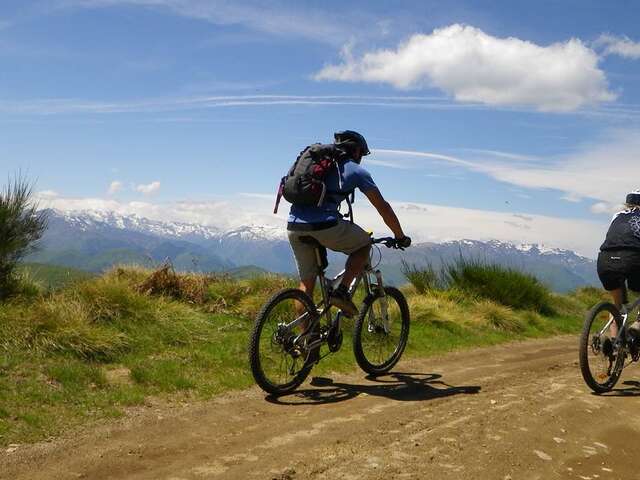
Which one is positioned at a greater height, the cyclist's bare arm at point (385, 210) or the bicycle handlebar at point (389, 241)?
the cyclist's bare arm at point (385, 210)

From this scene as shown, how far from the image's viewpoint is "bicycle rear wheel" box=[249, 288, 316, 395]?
5.39 m

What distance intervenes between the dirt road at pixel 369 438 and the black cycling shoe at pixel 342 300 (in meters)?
0.86

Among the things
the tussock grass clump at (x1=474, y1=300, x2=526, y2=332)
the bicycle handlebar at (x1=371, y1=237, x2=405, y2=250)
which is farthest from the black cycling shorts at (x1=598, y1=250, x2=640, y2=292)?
the tussock grass clump at (x1=474, y1=300, x2=526, y2=332)

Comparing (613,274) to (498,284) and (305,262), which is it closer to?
(305,262)

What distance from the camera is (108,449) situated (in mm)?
4039

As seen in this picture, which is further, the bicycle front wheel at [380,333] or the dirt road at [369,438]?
the bicycle front wheel at [380,333]

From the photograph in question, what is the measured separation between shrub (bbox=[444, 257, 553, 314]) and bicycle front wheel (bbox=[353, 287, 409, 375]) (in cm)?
699

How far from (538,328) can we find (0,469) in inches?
450

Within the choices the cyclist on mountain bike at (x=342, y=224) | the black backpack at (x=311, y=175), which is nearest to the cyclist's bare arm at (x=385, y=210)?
the cyclist on mountain bike at (x=342, y=224)

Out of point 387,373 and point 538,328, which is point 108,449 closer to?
point 387,373

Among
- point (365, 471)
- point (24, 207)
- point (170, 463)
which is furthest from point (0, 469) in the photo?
point (24, 207)

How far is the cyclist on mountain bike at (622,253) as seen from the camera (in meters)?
6.32

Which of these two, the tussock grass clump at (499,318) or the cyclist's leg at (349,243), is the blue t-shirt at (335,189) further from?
the tussock grass clump at (499,318)

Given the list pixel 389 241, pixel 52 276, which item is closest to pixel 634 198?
pixel 389 241
